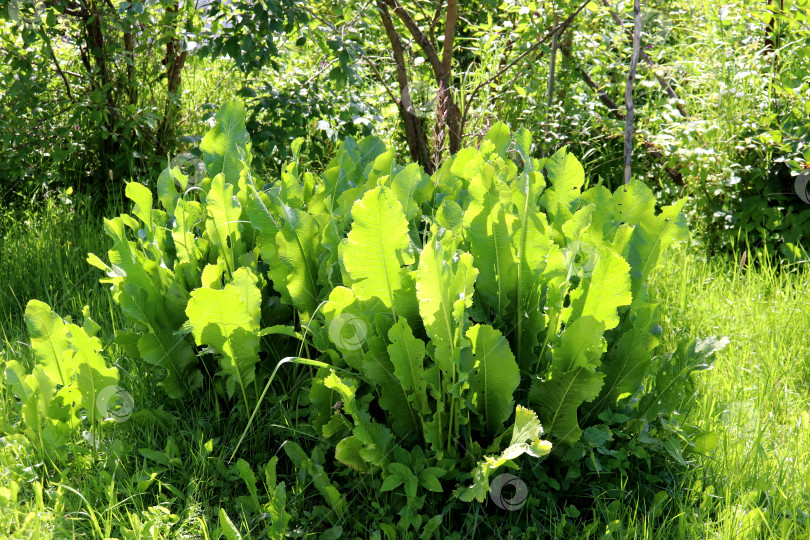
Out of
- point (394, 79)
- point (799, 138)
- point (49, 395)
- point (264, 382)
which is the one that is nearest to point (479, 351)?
point (264, 382)

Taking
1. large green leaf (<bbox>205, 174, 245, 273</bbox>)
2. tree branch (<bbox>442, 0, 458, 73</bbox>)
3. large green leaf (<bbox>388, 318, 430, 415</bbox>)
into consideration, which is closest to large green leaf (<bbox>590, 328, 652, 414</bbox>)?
large green leaf (<bbox>388, 318, 430, 415</bbox>)

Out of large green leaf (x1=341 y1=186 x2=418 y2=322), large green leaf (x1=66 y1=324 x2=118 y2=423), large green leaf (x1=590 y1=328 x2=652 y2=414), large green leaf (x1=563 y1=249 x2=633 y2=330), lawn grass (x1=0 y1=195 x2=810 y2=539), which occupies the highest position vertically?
large green leaf (x1=341 y1=186 x2=418 y2=322)

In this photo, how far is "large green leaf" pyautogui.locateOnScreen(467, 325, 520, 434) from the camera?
1.55m

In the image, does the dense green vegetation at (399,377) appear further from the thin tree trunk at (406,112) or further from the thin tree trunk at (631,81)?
the thin tree trunk at (406,112)

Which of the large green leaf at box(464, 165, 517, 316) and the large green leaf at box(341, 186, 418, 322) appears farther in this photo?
Result: the large green leaf at box(464, 165, 517, 316)

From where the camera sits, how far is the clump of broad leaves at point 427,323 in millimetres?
1586

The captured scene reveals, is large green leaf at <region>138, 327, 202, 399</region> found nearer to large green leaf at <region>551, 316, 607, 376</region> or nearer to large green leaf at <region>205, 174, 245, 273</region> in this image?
large green leaf at <region>205, 174, 245, 273</region>

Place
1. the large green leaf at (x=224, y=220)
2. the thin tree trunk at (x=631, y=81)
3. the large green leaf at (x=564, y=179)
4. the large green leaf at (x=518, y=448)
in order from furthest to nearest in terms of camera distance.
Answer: the thin tree trunk at (x=631, y=81), the large green leaf at (x=564, y=179), the large green leaf at (x=224, y=220), the large green leaf at (x=518, y=448)

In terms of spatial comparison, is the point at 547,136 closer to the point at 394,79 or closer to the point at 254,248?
the point at 394,79

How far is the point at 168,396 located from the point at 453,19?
2855 mm

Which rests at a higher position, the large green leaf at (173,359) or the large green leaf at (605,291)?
the large green leaf at (605,291)

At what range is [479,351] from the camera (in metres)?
1.56

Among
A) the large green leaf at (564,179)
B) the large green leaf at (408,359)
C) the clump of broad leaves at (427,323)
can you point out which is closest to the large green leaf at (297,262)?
the clump of broad leaves at (427,323)

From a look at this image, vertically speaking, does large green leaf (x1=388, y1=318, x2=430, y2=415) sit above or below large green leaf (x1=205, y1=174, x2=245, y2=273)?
below
